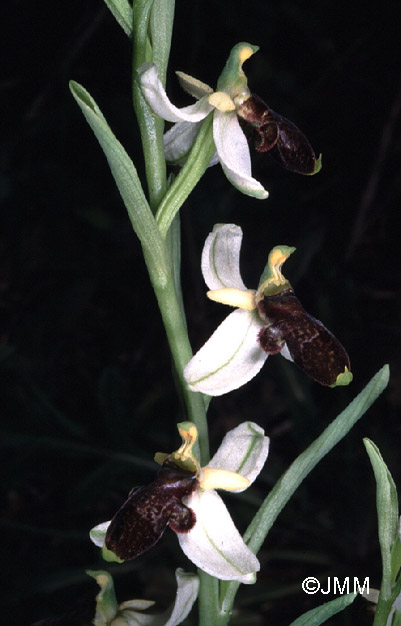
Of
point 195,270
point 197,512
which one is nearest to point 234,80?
point 197,512

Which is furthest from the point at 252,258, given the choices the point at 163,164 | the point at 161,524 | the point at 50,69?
the point at 161,524

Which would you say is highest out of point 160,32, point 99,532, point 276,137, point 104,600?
point 160,32

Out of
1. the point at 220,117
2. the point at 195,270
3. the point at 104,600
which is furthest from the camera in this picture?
the point at 195,270

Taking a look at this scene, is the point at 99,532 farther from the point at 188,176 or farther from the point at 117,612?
A: the point at 188,176

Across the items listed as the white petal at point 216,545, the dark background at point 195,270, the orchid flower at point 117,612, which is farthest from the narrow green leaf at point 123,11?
the dark background at point 195,270

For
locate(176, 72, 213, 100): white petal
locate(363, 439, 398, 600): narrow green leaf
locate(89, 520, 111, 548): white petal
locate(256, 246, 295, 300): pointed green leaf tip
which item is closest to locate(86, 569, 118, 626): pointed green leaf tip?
locate(89, 520, 111, 548): white petal

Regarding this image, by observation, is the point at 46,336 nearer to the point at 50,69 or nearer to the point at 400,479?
the point at 50,69

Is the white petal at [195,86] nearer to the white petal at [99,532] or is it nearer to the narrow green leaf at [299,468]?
the narrow green leaf at [299,468]
